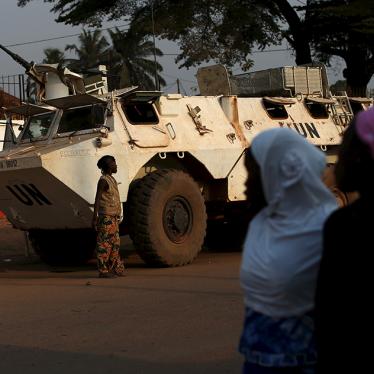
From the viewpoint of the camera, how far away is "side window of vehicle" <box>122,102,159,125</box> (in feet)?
35.1

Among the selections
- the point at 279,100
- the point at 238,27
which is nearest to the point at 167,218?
the point at 279,100

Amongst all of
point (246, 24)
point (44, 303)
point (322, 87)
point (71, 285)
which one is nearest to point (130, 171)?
point (71, 285)

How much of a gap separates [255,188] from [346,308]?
0.67 metres

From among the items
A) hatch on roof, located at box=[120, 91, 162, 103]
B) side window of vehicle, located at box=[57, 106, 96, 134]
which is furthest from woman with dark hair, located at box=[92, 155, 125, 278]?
hatch on roof, located at box=[120, 91, 162, 103]

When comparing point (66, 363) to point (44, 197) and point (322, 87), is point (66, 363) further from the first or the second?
point (322, 87)

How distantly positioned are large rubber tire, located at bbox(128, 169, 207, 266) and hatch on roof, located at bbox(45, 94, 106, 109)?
1331 millimetres

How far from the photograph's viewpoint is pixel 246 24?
22203mm

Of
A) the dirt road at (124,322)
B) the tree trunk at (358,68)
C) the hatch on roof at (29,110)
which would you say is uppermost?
the tree trunk at (358,68)

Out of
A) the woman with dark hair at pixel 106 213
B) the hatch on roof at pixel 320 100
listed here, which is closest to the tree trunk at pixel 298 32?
the hatch on roof at pixel 320 100

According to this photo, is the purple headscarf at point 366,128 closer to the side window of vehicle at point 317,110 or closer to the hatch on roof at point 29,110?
the hatch on roof at point 29,110

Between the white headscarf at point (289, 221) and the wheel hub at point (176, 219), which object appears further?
the wheel hub at point (176, 219)

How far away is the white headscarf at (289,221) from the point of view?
2.44 m

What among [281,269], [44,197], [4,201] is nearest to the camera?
[281,269]

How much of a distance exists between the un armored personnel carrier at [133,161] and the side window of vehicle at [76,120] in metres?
0.02
